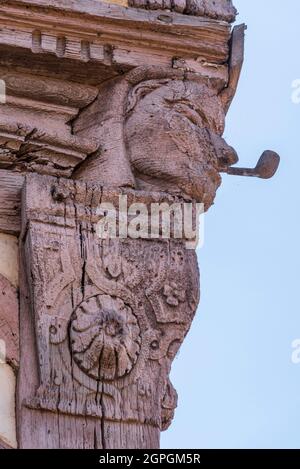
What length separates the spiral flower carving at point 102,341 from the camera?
7422 mm

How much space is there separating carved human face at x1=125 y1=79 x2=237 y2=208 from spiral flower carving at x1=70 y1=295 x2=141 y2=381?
0.50 m

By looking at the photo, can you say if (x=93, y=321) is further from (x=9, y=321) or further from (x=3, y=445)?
(x=3, y=445)

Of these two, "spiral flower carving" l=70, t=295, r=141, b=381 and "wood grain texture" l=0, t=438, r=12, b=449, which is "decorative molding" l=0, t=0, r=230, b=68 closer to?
"spiral flower carving" l=70, t=295, r=141, b=381

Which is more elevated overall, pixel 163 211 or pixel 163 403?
pixel 163 211

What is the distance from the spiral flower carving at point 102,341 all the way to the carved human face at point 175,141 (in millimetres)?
497

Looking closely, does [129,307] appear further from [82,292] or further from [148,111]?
[148,111]

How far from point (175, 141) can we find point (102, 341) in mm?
746

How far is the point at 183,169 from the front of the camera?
784 centimetres

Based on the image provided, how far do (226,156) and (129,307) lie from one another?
66cm

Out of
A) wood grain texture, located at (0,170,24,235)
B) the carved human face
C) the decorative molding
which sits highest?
the decorative molding

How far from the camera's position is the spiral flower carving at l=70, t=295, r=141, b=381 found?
742 cm

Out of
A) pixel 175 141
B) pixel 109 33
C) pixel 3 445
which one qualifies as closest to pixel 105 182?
pixel 175 141

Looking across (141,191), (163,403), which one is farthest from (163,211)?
(163,403)

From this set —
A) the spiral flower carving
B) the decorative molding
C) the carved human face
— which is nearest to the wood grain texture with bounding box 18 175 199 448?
the spiral flower carving
